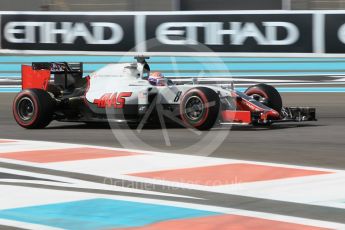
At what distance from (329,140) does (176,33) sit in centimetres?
701

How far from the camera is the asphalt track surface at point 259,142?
5830 millimetres

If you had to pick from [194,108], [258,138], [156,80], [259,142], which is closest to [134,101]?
[156,80]

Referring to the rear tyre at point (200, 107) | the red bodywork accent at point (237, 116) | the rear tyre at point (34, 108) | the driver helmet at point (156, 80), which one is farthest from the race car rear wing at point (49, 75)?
the red bodywork accent at point (237, 116)

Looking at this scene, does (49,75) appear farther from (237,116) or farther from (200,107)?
(237,116)

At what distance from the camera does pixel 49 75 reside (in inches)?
453

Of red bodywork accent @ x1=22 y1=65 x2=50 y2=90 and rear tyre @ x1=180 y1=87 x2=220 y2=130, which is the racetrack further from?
red bodywork accent @ x1=22 y1=65 x2=50 y2=90

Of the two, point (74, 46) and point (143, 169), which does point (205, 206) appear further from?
point (74, 46)

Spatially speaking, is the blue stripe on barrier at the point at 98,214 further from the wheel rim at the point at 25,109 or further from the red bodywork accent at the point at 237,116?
the wheel rim at the point at 25,109

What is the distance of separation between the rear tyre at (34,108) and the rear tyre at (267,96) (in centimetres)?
279

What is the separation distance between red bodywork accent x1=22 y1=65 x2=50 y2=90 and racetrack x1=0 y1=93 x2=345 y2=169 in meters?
0.62

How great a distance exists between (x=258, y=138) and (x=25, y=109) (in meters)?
3.41

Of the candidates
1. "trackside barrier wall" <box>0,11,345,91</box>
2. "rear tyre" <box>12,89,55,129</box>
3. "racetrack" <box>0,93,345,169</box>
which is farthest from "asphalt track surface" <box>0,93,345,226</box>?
"trackside barrier wall" <box>0,11,345,91</box>

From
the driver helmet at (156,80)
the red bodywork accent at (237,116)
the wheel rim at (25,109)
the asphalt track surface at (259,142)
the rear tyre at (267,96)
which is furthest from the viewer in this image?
the wheel rim at (25,109)

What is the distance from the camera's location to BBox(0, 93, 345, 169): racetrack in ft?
27.1
